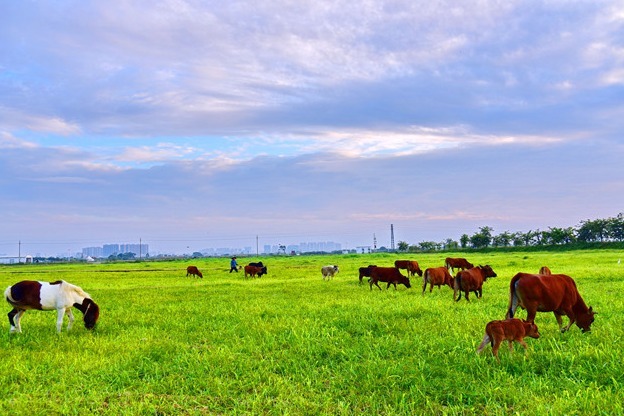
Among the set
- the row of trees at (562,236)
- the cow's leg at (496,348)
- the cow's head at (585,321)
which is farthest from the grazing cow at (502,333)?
the row of trees at (562,236)

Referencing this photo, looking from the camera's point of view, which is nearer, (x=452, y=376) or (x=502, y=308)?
(x=452, y=376)

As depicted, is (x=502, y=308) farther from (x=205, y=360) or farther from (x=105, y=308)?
(x=105, y=308)

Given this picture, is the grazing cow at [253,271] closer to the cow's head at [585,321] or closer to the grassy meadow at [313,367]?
the grassy meadow at [313,367]

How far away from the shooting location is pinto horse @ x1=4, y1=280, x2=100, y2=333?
10.6 metres

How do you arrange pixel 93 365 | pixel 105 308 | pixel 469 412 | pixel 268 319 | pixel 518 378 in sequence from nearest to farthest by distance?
pixel 469 412 → pixel 518 378 → pixel 93 365 → pixel 268 319 → pixel 105 308

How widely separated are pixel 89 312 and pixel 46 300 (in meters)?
1.00

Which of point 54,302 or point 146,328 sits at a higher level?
point 54,302

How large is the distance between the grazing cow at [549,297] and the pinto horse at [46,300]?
9.48 meters

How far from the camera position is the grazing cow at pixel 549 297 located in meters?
8.75

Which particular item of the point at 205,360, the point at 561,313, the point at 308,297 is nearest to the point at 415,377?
the point at 205,360

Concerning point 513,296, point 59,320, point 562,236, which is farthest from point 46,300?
point 562,236

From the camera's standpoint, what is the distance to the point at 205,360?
7809 mm

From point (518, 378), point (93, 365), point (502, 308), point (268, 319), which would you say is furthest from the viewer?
point (502, 308)

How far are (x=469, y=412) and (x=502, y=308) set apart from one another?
773 cm
